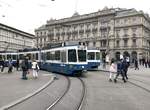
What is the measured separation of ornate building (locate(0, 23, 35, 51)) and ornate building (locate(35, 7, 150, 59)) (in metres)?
15.9

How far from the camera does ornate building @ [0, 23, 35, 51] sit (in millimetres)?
101562

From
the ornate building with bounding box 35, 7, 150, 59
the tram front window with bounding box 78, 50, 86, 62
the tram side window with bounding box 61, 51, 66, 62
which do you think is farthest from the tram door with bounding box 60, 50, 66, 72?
the ornate building with bounding box 35, 7, 150, 59

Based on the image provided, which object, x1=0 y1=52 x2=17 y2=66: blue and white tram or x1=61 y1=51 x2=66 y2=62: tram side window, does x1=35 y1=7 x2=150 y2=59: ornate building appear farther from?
x1=61 y1=51 x2=66 y2=62: tram side window

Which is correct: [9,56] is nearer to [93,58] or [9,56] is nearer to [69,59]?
[93,58]

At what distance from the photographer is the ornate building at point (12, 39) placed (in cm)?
10156

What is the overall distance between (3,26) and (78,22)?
2709cm

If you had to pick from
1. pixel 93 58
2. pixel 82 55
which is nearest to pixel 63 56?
pixel 82 55

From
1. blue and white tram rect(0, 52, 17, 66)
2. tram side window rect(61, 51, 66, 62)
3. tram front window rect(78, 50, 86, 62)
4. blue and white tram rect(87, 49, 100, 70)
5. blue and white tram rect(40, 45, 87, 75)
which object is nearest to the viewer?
blue and white tram rect(40, 45, 87, 75)

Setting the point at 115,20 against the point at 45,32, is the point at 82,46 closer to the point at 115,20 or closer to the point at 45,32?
the point at 115,20

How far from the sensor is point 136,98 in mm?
12172

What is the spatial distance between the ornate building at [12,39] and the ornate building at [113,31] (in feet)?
52.2

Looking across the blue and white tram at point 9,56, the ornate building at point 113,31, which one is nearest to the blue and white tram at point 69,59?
the blue and white tram at point 9,56

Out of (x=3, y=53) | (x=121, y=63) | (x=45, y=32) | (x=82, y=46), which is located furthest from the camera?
(x=45, y=32)

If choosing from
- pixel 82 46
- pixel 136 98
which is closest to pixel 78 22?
pixel 82 46
